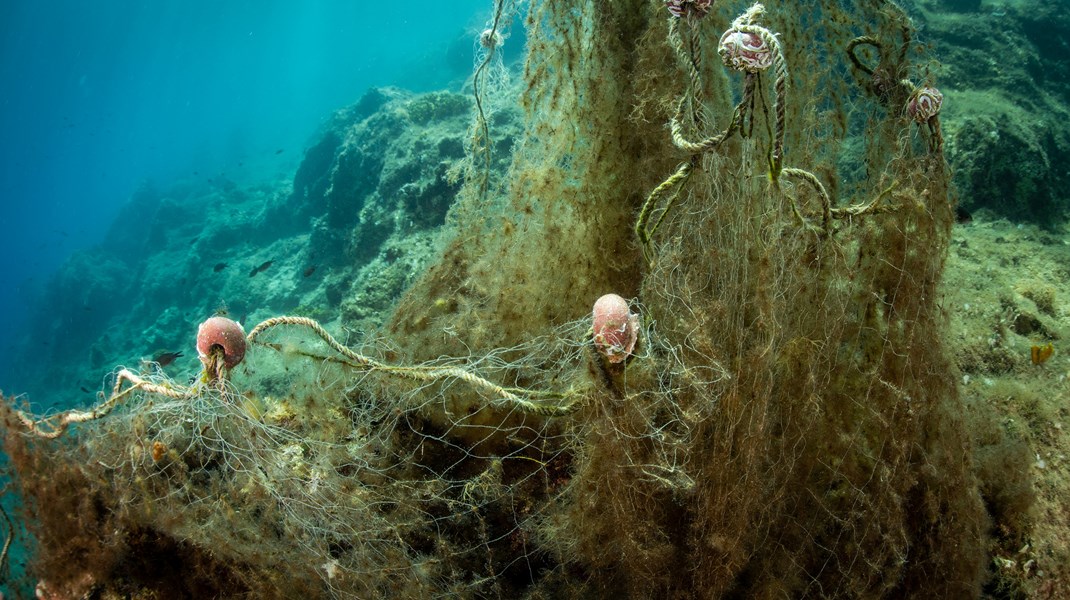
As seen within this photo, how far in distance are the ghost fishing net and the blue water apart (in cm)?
4191

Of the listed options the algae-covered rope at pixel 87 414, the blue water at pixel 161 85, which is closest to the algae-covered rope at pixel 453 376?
the algae-covered rope at pixel 87 414

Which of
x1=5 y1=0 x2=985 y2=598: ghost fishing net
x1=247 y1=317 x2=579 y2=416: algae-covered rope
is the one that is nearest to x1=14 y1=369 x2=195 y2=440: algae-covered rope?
x1=5 y1=0 x2=985 y2=598: ghost fishing net

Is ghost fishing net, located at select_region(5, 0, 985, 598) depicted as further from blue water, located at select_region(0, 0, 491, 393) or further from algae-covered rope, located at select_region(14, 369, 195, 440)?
blue water, located at select_region(0, 0, 491, 393)

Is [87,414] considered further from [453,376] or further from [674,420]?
[674,420]

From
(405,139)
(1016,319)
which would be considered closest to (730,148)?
(1016,319)

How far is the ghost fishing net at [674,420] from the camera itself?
76.2 inches

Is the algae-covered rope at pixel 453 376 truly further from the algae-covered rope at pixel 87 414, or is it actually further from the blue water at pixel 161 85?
the blue water at pixel 161 85

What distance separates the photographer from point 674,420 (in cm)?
183

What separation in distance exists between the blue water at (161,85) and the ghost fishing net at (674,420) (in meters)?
41.9

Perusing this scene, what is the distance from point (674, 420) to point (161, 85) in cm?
13845

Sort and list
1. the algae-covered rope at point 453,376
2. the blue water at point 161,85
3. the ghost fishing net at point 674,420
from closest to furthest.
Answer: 1. the ghost fishing net at point 674,420
2. the algae-covered rope at point 453,376
3. the blue water at point 161,85

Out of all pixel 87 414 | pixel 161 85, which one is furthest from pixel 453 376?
pixel 161 85

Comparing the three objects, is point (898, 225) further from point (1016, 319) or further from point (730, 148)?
point (1016, 319)

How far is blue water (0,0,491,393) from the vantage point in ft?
192
